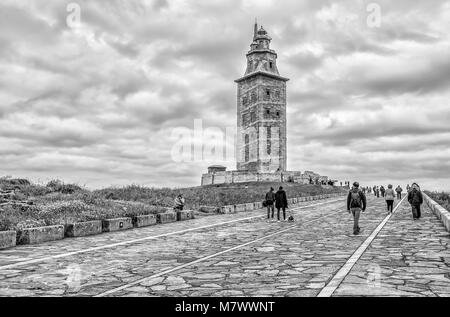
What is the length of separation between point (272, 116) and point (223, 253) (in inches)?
2319

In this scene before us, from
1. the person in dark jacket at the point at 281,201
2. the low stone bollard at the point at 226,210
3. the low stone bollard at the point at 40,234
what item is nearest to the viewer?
the low stone bollard at the point at 40,234

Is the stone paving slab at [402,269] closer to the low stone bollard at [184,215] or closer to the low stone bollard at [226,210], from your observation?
→ the low stone bollard at [184,215]

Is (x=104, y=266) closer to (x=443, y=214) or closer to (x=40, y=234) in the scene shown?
(x=40, y=234)

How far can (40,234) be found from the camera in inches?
460

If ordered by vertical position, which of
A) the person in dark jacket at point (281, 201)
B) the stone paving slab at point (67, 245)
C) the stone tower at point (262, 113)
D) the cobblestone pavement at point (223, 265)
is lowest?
the stone paving slab at point (67, 245)

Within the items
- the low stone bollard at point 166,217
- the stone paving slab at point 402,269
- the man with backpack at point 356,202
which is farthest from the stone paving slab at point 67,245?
the stone paving slab at point 402,269

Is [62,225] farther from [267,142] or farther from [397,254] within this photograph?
[267,142]

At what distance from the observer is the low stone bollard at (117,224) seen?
47.4 feet

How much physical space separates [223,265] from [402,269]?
10.0 feet

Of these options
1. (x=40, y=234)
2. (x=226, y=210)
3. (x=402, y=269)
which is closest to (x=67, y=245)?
(x=40, y=234)

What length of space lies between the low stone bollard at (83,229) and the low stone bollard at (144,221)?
210cm

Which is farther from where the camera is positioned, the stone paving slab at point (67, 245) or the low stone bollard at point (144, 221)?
the low stone bollard at point (144, 221)

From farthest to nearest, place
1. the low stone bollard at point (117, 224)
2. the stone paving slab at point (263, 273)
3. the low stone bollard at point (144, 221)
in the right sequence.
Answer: the low stone bollard at point (144, 221) < the low stone bollard at point (117, 224) < the stone paving slab at point (263, 273)

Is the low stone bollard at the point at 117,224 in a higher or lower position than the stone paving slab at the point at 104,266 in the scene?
higher
